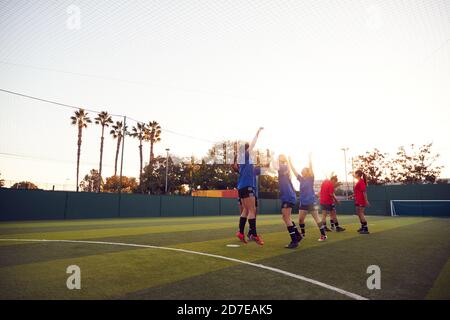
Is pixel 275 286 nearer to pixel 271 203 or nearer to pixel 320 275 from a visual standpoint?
pixel 320 275

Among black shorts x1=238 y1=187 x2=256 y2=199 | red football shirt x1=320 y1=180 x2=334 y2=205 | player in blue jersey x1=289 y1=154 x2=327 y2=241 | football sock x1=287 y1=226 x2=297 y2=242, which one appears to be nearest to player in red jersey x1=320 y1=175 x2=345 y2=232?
red football shirt x1=320 y1=180 x2=334 y2=205

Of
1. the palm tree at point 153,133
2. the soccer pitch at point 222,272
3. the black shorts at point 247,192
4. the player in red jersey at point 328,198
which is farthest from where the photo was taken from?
the palm tree at point 153,133

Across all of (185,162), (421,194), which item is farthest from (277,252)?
(185,162)

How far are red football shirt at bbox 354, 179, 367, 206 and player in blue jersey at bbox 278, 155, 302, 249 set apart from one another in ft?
13.8

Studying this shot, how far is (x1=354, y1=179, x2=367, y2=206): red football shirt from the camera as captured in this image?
987 centimetres

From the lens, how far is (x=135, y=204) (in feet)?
80.7

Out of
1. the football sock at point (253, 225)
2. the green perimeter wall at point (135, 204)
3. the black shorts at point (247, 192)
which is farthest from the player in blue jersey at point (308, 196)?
the green perimeter wall at point (135, 204)

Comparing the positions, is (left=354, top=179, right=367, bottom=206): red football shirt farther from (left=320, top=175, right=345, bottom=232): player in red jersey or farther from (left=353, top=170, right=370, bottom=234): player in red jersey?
(left=320, top=175, right=345, bottom=232): player in red jersey

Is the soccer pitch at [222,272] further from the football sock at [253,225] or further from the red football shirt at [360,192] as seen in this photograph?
the red football shirt at [360,192]

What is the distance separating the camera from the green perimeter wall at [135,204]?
18344 millimetres

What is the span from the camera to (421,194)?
30.5 meters

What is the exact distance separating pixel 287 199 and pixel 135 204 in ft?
66.8

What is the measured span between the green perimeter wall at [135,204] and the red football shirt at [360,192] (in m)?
18.6
